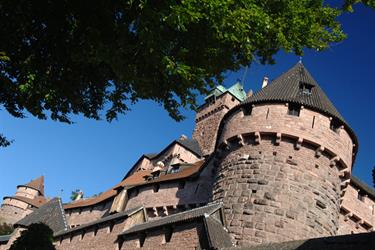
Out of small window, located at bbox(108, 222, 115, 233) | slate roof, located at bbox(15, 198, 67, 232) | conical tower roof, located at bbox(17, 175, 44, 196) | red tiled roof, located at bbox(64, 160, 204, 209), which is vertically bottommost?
small window, located at bbox(108, 222, 115, 233)

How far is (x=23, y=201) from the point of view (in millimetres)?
60188

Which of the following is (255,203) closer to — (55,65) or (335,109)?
(335,109)

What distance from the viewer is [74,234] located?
73.3 ft

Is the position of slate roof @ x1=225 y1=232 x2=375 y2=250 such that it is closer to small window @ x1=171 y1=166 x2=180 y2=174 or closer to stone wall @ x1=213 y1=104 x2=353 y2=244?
stone wall @ x1=213 y1=104 x2=353 y2=244

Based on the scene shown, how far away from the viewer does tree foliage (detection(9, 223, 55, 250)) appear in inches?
691

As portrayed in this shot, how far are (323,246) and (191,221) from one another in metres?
5.64

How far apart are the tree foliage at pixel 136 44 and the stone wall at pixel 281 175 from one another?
633cm

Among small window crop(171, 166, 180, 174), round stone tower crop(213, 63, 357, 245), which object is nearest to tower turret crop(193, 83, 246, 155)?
small window crop(171, 166, 180, 174)

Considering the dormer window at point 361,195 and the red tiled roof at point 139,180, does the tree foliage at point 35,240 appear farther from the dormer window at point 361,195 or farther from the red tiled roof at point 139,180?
the dormer window at point 361,195

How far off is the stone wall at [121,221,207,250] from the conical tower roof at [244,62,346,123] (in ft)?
19.4

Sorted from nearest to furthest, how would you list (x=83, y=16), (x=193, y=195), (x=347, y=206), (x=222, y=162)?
(x=83, y=16)
(x=222, y=162)
(x=347, y=206)
(x=193, y=195)

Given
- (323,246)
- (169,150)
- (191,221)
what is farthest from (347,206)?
(169,150)

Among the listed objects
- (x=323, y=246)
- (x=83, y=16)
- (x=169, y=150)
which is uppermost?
(x=169, y=150)

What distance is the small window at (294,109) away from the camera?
15.9m
